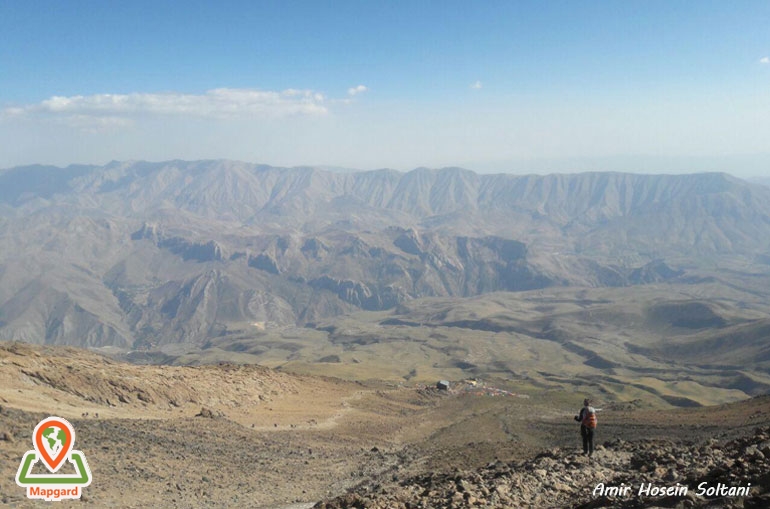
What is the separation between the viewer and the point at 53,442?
2161cm

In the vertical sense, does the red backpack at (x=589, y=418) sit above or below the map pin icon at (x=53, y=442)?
above

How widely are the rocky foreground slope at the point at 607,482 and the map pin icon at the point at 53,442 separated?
38.1 ft

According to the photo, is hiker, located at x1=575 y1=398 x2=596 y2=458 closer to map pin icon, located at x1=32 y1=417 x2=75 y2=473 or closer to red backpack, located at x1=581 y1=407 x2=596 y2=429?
red backpack, located at x1=581 y1=407 x2=596 y2=429

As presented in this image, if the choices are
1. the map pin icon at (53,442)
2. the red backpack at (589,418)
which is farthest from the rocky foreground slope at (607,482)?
the map pin icon at (53,442)

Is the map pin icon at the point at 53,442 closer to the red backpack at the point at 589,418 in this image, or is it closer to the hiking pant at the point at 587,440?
the hiking pant at the point at 587,440

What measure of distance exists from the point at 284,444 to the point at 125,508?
44.3ft

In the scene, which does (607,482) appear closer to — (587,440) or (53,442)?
(587,440)

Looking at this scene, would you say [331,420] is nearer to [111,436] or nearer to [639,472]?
[111,436]

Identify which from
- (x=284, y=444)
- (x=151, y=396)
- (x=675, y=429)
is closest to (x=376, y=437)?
(x=284, y=444)

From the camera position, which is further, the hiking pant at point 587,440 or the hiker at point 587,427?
the hiker at point 587,427

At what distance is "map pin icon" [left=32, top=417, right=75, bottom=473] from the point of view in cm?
2044

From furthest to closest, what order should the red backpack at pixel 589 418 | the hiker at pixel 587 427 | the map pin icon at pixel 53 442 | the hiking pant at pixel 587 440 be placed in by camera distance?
the red backpack at pixel 589 418 → the hiker at pixel 587 427 → the hiking pant at pixel 587 440 → the map pin icon at pixel 53 442

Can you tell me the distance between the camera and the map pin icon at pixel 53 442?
20.4 metres

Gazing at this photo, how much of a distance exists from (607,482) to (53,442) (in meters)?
22.1
